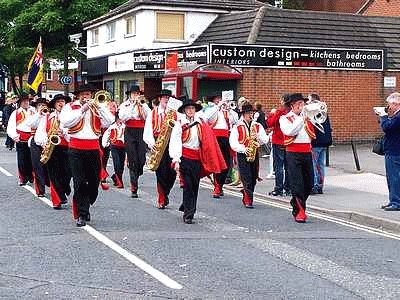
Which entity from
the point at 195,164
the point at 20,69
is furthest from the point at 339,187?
the point at 20,69

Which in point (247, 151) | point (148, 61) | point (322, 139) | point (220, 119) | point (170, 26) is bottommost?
point (247, 151)

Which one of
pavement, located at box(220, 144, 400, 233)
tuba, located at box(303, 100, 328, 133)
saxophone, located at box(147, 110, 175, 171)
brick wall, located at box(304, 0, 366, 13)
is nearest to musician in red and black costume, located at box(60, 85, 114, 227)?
saxophone, located at box(147, 110, 175, 171)

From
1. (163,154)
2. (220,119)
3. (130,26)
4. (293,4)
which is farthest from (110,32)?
(163,154)

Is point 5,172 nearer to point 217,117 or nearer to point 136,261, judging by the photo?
point 217,117

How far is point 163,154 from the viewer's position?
481 inches

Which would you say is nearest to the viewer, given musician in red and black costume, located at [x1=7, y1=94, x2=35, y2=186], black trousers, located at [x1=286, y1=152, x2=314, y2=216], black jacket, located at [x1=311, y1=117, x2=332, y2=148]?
black trousers, located at [x1=286, y1=152, x2=314, y2=216]

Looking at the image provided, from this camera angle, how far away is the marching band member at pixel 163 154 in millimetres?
12312

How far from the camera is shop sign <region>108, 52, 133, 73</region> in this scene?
3159 centimetres

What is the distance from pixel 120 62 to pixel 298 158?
22.5 m

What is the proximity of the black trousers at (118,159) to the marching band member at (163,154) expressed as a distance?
3188 mm

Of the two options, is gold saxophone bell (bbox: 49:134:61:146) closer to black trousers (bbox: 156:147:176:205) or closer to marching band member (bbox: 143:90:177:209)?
marching band member (bbox: 143:90:177:209)

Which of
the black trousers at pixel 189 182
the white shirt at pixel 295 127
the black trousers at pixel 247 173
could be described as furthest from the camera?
the black trousers at pixel 247 173

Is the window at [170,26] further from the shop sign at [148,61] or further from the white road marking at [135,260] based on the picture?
the white road marking at [135,260]

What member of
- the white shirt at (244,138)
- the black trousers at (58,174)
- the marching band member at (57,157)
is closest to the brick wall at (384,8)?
the white shirt at (244,138)
